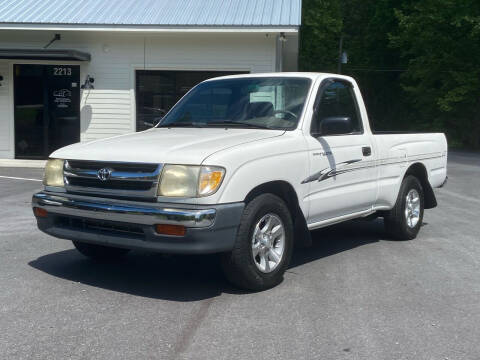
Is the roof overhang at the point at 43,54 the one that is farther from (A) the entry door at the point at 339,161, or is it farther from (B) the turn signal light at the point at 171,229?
(B) the turn signal light at the point at 171,229

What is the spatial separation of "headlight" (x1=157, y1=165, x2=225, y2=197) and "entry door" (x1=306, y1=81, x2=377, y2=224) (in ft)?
4.36

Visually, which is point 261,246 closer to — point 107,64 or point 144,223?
point 144,223

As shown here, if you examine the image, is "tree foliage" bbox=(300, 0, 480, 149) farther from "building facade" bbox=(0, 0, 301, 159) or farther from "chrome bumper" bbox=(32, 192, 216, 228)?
"chrome bumper" bbox=(32, 192, 216, 228)

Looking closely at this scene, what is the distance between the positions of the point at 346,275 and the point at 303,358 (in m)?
2.21

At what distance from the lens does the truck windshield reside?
6.14 metres

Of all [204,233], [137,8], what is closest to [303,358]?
[204,233]

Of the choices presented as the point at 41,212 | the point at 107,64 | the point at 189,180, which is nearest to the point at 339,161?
the point at 189,180

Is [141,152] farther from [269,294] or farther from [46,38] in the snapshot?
[46,38]

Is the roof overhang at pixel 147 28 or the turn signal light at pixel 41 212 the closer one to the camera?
the turn signal light at pixel 41 212

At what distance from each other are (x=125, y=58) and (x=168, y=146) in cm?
1280

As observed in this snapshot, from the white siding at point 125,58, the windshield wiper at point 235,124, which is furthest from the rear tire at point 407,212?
the white siding at point 125,58

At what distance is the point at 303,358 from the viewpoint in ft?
13.1

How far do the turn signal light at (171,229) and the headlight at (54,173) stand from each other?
1.16 m

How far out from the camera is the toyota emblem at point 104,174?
5188 mm
